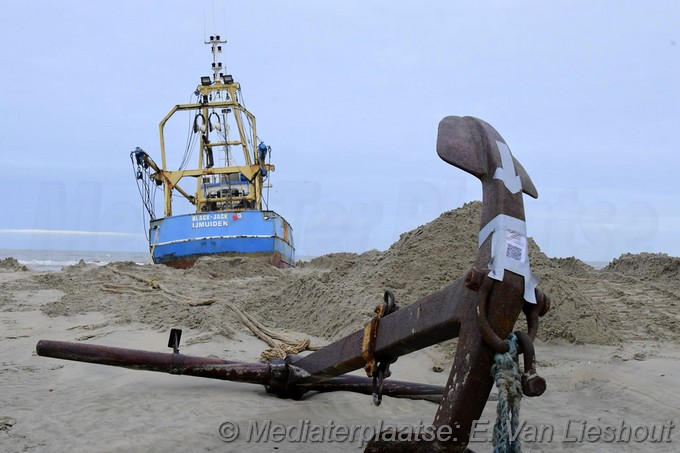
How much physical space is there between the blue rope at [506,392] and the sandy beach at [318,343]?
1128 mm

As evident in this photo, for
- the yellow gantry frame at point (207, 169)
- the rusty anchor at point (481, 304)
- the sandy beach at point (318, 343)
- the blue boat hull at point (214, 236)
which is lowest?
the sandy beach at point (318, 343)

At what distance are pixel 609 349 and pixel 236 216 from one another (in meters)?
10.2

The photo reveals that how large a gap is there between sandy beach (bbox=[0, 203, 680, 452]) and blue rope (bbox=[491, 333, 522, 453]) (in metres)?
1.13

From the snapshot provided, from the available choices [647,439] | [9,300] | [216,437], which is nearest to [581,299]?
[647,439]

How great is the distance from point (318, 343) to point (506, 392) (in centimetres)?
283

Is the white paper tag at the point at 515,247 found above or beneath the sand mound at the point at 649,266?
beneath

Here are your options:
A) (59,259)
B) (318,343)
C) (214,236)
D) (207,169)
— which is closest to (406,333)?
(318,343)

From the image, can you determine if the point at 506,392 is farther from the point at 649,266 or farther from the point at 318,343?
Result: the point at 649,266

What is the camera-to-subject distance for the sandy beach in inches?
106

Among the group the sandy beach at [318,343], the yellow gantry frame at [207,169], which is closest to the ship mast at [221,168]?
the yellow gantry frame at [207,169]

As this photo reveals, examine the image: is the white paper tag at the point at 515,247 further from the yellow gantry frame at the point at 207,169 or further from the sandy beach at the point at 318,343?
the yellow gantry frame at the point at 207,169

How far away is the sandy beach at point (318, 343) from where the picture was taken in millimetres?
2705

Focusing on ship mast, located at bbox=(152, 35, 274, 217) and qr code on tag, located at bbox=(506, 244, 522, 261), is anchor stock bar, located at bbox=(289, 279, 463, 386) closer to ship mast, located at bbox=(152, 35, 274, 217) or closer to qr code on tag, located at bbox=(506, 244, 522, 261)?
qr code on tag, located at bbox=(506, 244, 522, 261)

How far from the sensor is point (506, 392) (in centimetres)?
146
